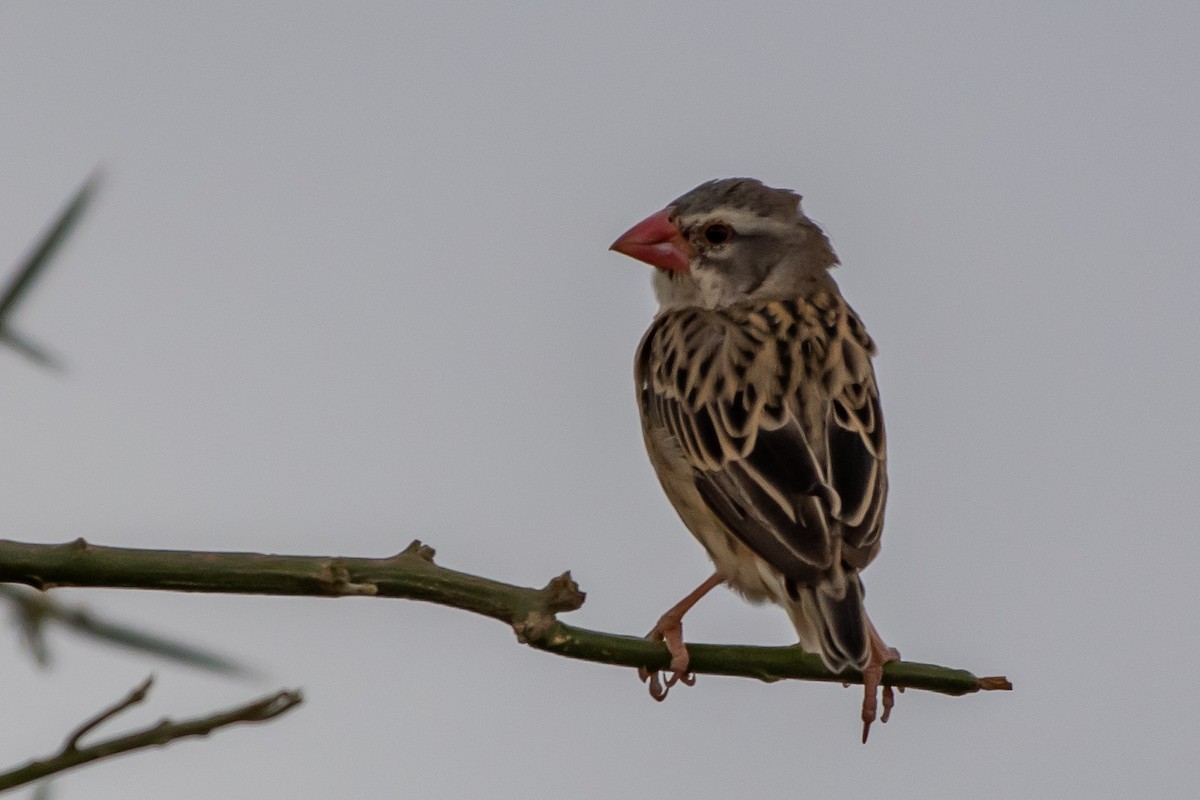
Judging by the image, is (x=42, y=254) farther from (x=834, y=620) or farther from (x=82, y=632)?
(x=834, y=620)

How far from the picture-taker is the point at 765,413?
17.7 ft

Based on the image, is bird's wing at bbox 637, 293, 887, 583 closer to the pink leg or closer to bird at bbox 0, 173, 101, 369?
the pink leg

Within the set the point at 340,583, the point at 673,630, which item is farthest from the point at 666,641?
the point at 340,583

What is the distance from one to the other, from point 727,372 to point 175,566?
330cm

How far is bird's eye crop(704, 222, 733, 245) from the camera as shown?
263 inches

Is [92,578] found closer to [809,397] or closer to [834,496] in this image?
[834,496]

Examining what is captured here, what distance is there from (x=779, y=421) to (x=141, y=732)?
3688 millimetres

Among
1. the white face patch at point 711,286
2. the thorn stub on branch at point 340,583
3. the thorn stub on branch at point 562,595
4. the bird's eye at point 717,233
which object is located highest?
the bird's eye at point 717,233

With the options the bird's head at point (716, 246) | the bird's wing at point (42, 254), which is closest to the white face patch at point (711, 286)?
the bird's head at point (716, 246)

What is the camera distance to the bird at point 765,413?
4.65m

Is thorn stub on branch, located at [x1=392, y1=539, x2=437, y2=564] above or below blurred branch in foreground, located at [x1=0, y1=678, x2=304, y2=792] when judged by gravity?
above

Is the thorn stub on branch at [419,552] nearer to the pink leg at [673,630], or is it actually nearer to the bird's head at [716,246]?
the pink leg at [673,630]

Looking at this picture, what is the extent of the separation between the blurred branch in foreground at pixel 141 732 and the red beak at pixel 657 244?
15.7ft

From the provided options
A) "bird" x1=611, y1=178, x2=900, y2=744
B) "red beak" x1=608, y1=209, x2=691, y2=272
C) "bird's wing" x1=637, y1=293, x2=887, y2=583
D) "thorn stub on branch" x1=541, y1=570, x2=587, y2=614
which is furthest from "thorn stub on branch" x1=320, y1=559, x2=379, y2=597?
"red beak" x1=608, y1=209, x2=691, y2=272
